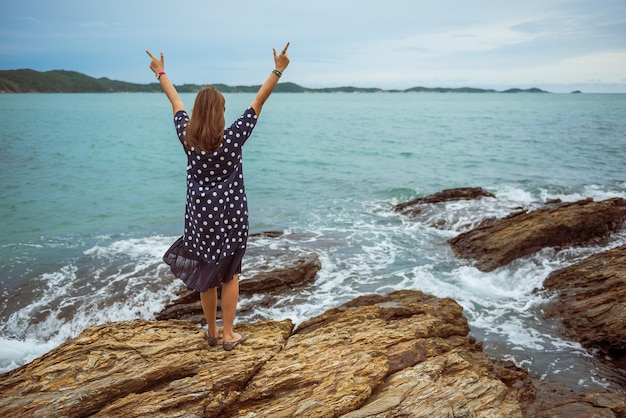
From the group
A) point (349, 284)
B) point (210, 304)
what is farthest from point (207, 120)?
point (349, 284)

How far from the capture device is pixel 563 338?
826 cm

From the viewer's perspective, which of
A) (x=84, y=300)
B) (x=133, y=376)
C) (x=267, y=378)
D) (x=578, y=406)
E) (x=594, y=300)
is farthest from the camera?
(x=84, y=300)

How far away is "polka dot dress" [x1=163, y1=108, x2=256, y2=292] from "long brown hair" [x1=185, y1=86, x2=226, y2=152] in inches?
4.8

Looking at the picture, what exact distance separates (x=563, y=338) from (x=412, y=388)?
16.3ft

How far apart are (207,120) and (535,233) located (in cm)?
1084

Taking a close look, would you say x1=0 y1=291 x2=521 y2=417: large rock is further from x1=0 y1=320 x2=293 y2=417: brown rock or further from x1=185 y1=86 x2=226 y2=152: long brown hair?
x1=185 y1=86 x2=226 y2=152: long brown hair

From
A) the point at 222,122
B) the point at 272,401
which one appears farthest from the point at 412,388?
the point at 222,122

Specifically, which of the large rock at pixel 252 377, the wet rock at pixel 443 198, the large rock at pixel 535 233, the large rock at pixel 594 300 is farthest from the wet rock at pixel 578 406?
the wet rock at pixel 443 198

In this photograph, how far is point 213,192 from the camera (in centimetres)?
435

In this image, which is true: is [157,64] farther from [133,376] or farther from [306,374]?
[306,374]

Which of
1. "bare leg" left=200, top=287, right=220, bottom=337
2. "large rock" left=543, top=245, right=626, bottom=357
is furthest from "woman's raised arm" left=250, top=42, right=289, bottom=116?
"large rock" left=543, top=245, right=626, bottom=357

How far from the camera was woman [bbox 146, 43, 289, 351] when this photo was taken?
403cm

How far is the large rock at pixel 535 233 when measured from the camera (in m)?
11.9

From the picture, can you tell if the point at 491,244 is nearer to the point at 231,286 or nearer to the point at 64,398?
the point at 231,286
